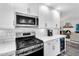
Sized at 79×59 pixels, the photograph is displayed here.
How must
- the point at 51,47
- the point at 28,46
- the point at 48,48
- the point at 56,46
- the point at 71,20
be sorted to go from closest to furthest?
the point at 28,46 < the point at 48,48 < the point at 51,47 < the point at 56,46 < the point at 71,20

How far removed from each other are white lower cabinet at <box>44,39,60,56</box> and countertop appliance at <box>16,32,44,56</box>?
7.6 inches

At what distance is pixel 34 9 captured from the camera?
96.4 inches

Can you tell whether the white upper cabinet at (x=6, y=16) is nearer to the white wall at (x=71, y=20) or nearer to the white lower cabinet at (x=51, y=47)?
the white lower cabinet at (x=51, y=47)

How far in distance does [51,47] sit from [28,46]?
1045 millimetres

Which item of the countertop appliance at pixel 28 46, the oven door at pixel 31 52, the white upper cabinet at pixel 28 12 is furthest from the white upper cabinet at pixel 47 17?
the oven door at pixel 31 52

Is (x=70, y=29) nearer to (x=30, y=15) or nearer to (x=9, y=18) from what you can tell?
(x=30, y=15)

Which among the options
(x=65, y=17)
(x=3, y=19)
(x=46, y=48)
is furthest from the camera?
(x=65, y=17)

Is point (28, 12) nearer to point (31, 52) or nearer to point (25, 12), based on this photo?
point (25, 12)

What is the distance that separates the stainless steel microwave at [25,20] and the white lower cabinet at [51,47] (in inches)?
28.1

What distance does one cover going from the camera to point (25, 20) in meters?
2.23

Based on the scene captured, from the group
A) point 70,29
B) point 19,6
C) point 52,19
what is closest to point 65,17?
point 70,29

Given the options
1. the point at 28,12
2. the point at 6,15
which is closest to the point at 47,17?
the point at 28,12

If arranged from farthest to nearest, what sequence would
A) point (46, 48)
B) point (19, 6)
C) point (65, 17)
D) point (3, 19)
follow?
point (65, 17) < point (46, 48) < point (19, 6) < point (3, 19)

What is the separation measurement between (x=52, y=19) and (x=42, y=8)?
75cm
